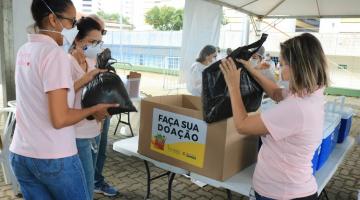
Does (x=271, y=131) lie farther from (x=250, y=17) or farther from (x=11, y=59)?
(x=250, y=17)

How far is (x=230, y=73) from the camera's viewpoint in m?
1.14

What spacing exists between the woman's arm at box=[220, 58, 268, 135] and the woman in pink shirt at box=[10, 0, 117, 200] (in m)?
0.50

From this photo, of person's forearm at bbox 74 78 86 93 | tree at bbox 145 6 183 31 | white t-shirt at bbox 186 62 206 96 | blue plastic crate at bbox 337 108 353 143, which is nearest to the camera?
person's forearm at bbox 74 78 86 93

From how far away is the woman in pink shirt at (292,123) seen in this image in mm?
1021

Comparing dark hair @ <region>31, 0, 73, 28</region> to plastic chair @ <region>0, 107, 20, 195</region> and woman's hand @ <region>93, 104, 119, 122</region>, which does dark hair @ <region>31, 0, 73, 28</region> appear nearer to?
woman's hand @ <region>93, 104, 119, 122</region>

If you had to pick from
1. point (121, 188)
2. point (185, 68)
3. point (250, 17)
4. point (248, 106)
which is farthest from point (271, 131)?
point (250, 17)

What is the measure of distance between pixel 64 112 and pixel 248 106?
0.74 meters

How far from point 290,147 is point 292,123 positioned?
10 centimetres

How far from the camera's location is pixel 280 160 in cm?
110

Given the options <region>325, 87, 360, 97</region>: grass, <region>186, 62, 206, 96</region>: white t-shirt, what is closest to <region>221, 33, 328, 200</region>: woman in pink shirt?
<region>186, 62, 206, 96</region>: white t-shirt

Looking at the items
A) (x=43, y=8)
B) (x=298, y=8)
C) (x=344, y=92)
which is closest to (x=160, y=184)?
(x=43, y=8)

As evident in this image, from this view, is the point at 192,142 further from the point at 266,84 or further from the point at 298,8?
the point at 298,8

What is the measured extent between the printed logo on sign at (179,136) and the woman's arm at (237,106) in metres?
0.21

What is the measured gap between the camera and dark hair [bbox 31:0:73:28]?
3.35 feet
